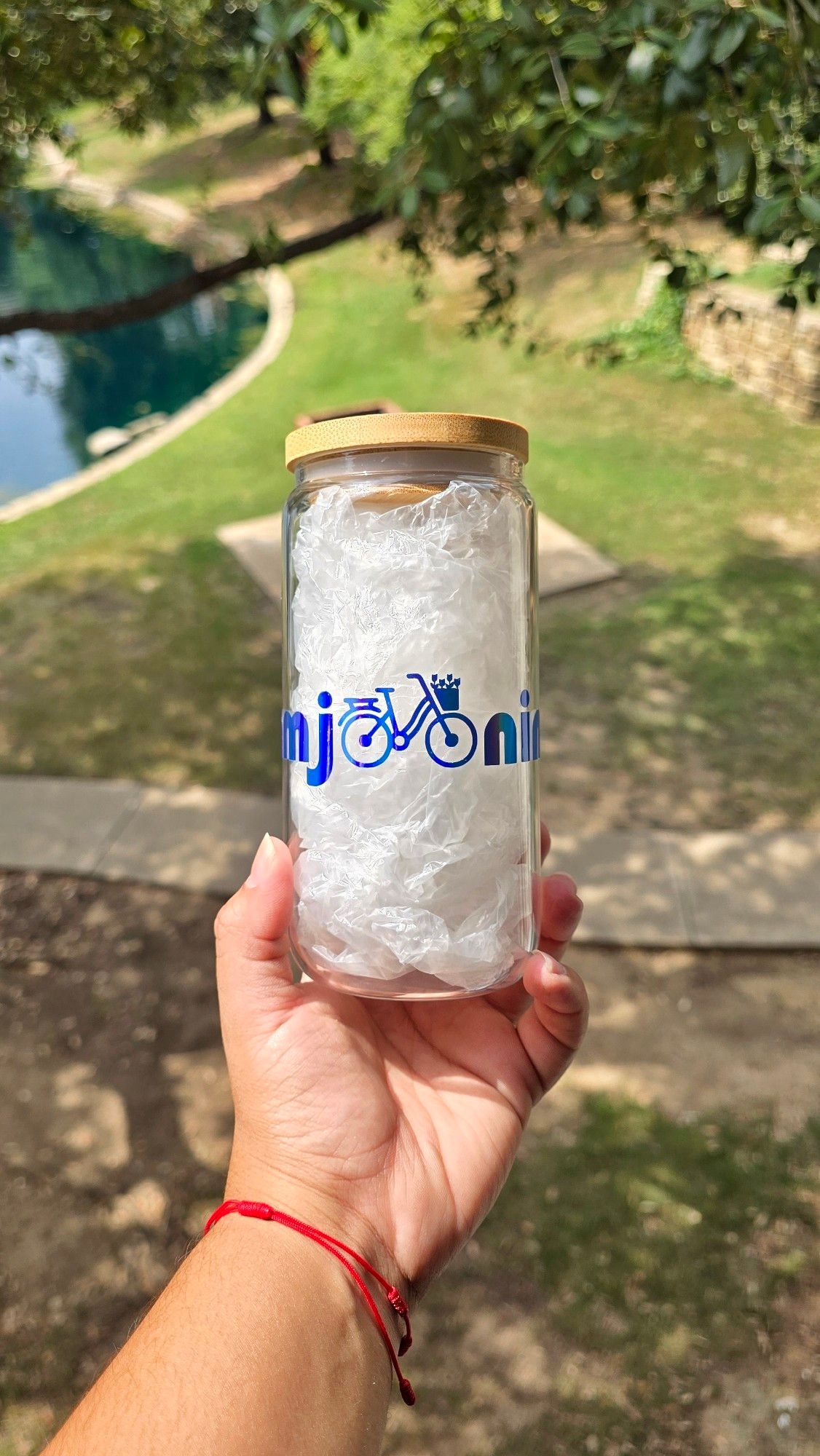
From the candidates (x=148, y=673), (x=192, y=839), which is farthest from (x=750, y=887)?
(x=148, y=673)

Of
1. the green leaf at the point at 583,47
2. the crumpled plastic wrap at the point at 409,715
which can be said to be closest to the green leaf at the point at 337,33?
the green leaf at the point at 583,47

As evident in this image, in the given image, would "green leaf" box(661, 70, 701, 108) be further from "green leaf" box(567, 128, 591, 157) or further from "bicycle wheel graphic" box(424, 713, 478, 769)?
"bicycle wheel graphic" box(424, 713, 478, 769)

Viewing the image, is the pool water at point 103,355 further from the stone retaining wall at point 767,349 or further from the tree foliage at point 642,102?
the tree foliage at point 642,102

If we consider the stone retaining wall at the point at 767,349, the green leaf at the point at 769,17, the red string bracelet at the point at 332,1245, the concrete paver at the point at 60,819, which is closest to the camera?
the red string bracelet at the point at 332,1245

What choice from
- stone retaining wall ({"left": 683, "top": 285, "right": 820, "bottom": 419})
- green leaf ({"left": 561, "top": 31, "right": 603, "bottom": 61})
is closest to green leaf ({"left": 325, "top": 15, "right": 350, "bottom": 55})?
green leaf ({"left": 561, "top": 31, "right": 603, "bottom": 61})

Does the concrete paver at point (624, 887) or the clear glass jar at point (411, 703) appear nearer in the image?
the clear glass jar at point (411, 703)

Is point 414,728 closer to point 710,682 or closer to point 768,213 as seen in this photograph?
point 768,213
